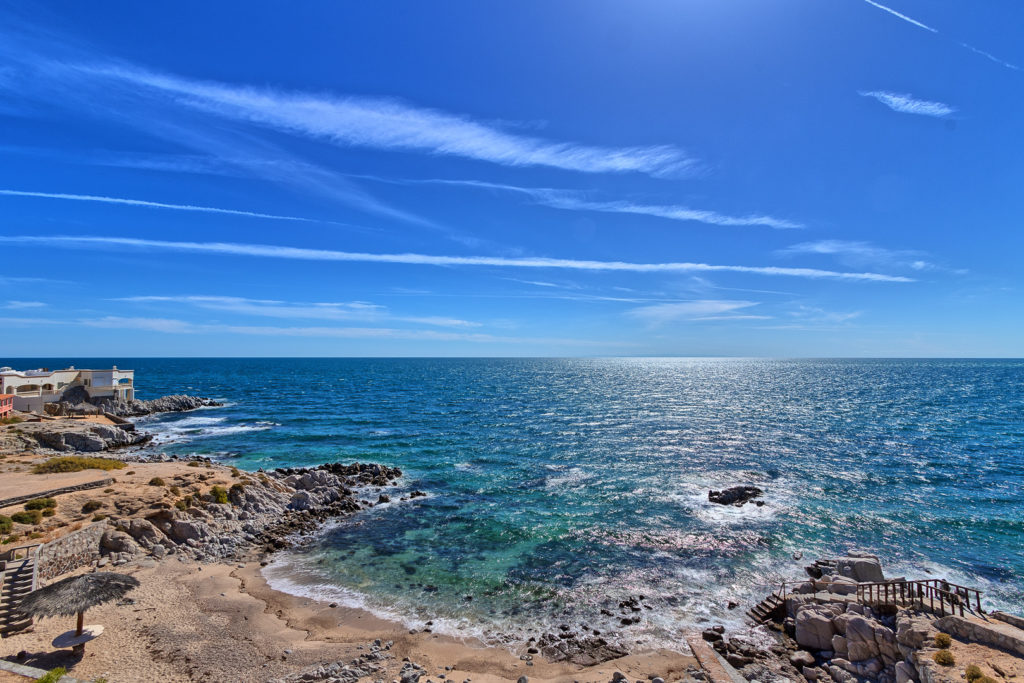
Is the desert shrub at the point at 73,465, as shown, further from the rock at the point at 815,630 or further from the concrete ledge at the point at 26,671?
the rock at the point at 815,630

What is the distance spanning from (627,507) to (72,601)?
38.5 m

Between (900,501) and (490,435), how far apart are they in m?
52.9

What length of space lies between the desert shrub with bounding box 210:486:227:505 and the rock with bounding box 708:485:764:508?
43.5m

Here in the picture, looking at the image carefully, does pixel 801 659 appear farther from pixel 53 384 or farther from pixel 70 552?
pixel 53 384

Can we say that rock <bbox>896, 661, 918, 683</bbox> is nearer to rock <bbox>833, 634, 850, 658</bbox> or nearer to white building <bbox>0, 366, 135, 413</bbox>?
rock <bbox>833, 634, 850, 658</bbox>

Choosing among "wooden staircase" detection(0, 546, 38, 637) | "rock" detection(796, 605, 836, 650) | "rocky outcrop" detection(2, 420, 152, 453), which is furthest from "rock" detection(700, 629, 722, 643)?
"rocky outcrop" detection(2, 420, 152, 453)

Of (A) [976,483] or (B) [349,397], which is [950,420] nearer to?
(A) [976,483]

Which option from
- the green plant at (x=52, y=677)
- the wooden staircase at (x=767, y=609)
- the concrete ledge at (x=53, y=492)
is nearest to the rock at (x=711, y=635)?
the wooden staircase at (x=767, y=609)

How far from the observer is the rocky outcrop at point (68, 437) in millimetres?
56969

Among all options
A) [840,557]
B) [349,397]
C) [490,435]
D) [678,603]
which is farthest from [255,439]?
[840,557]

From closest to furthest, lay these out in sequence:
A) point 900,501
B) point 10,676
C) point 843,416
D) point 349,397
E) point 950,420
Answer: point 10,676 < point 900,501 < point 950,420 < point 843,416 < point 349,397

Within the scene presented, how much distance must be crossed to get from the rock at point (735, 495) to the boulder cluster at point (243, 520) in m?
33.1

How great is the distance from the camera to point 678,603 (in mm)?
28109

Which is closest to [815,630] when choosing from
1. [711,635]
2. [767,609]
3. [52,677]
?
[767,609]
